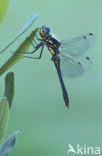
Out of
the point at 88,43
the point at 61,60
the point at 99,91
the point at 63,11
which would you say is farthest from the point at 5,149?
the point at 63,11

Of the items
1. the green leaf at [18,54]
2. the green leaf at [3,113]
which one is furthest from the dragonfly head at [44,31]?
the green leaf at [3,113]

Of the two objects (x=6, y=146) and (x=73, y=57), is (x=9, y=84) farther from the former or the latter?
(x=73, y=57)

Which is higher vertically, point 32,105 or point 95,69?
point 95,69

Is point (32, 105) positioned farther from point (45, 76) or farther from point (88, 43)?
point (88, 43)

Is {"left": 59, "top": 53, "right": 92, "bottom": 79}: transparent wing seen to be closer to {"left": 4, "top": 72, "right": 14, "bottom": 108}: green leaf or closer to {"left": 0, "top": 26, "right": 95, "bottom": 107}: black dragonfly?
{"left": 0, "top": 26, "right": 95, "bottom": 107}: black dragonfly

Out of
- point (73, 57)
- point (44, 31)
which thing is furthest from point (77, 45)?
point (44, 31)

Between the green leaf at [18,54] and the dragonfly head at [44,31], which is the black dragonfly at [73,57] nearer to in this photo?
the dragonfly head at [44,31]
